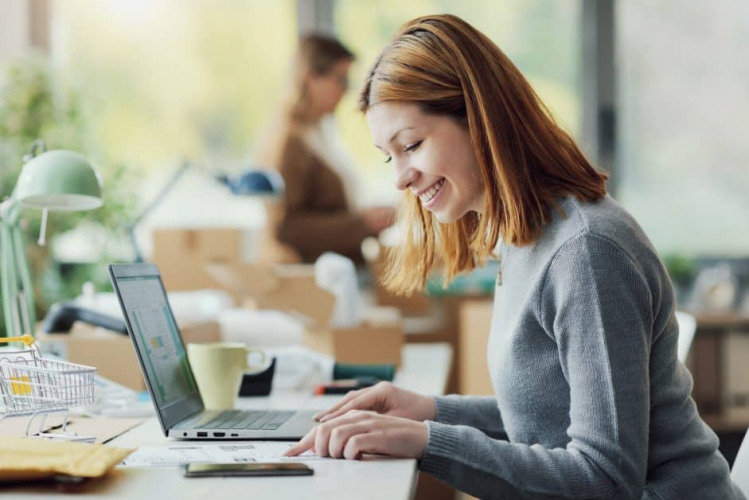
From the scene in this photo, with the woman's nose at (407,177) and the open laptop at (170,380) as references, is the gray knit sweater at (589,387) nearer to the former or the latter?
the woman's nose at (407,177)

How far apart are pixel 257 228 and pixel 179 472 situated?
3059 mm

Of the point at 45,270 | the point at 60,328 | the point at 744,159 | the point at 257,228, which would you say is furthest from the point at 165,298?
the point at 744,159

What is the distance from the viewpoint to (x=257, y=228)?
411 centimetres

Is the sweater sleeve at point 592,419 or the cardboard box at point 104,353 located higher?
the sweater sleeve at point 592,419

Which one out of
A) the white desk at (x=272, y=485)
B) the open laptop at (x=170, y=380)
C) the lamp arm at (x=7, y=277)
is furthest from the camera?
the lamp arm at (x=7, y=277)

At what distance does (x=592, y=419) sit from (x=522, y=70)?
317cm

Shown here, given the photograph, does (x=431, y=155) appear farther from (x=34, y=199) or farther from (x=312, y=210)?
(x=312, y=210)

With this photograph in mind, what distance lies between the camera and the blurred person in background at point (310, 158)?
11.2 ft

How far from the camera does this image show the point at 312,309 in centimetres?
246

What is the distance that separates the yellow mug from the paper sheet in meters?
0.31

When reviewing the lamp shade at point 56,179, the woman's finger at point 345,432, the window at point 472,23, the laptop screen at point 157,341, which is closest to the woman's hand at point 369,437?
the woman's finger at point 345,432

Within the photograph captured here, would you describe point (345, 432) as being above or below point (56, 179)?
below

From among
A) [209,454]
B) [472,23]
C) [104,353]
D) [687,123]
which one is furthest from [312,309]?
[687,123]

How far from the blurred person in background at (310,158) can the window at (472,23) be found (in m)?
0.81
